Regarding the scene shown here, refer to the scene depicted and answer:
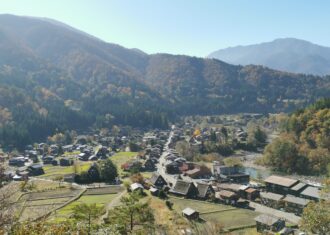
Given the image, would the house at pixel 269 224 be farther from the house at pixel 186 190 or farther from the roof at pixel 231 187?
the roof at pixel 231 187

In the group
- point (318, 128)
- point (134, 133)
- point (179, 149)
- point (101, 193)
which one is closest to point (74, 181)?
point (101, 193)

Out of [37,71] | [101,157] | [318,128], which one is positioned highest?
[37,71]

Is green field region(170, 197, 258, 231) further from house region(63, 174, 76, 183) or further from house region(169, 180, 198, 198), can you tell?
house region(63, 174, 76, 183)

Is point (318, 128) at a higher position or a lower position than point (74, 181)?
higher

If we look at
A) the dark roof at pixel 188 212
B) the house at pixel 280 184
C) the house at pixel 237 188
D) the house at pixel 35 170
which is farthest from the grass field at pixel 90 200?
the house at pixel 280 184

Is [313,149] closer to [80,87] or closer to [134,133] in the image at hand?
[134,133]

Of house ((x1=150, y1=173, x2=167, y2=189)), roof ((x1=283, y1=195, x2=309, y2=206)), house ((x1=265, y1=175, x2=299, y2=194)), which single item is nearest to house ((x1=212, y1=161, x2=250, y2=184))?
house ((x1=265, y1=175, x2=299, y2=194))
